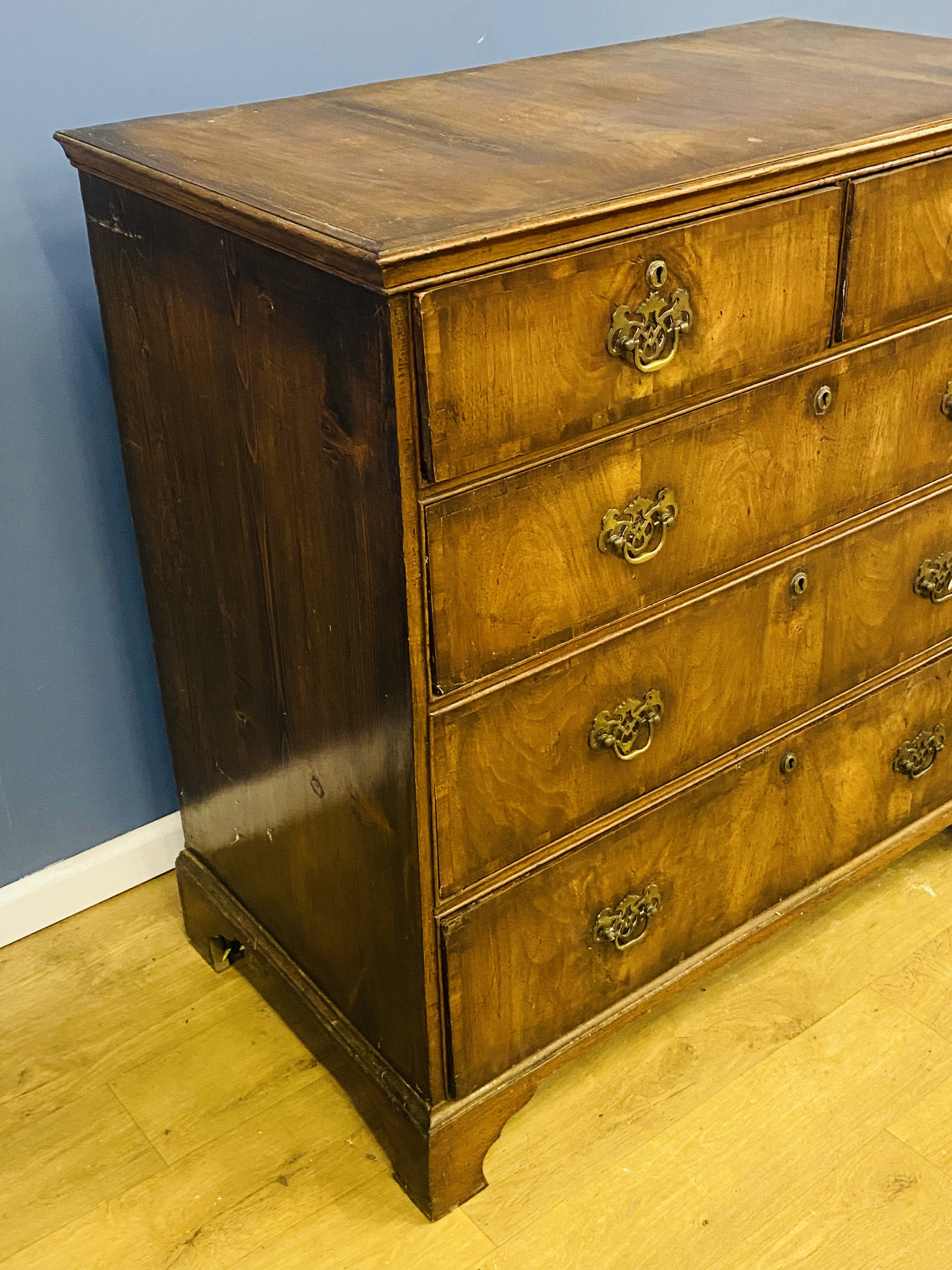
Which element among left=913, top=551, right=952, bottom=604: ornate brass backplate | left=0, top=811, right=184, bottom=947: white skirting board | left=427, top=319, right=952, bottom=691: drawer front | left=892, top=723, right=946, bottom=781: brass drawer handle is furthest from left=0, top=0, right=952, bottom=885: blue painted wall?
left=892, top=723, right=946, bottom=781: brass drawer handle

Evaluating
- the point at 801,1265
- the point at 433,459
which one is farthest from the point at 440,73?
the point at 801,1265

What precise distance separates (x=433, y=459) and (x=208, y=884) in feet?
2.89

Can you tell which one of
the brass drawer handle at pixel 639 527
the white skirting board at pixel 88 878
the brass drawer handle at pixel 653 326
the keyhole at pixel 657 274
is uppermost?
the keyhole at pixel 657 274

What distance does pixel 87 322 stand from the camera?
1.61 meters

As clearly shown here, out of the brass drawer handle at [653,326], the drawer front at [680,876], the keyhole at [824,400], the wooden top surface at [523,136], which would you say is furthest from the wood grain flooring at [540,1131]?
the wooden top surface at [523,136]

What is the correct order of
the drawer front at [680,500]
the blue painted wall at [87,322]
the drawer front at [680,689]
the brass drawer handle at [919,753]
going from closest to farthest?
1. the drawer front at [680,500]
2. the drawer front at [680,689]
3. the blue painted wall at [87,322]
4. the brass drawer handle at [919,753]

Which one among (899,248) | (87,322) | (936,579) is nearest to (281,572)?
(87,322)

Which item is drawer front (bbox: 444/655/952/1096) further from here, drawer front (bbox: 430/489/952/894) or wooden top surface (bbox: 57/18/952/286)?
wooden top surface (bbox: 57/18/952/286)

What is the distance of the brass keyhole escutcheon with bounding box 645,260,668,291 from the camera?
1.14m

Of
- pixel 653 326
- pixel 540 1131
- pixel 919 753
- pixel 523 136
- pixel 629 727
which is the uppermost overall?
pixel 523 136

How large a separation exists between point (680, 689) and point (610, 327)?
1.44 feet

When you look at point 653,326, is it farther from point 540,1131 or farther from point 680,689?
point 540,1131

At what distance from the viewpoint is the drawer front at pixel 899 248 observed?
1290 mm

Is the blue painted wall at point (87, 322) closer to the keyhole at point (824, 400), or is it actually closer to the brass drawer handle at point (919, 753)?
the keyhole at point (824, 400)
